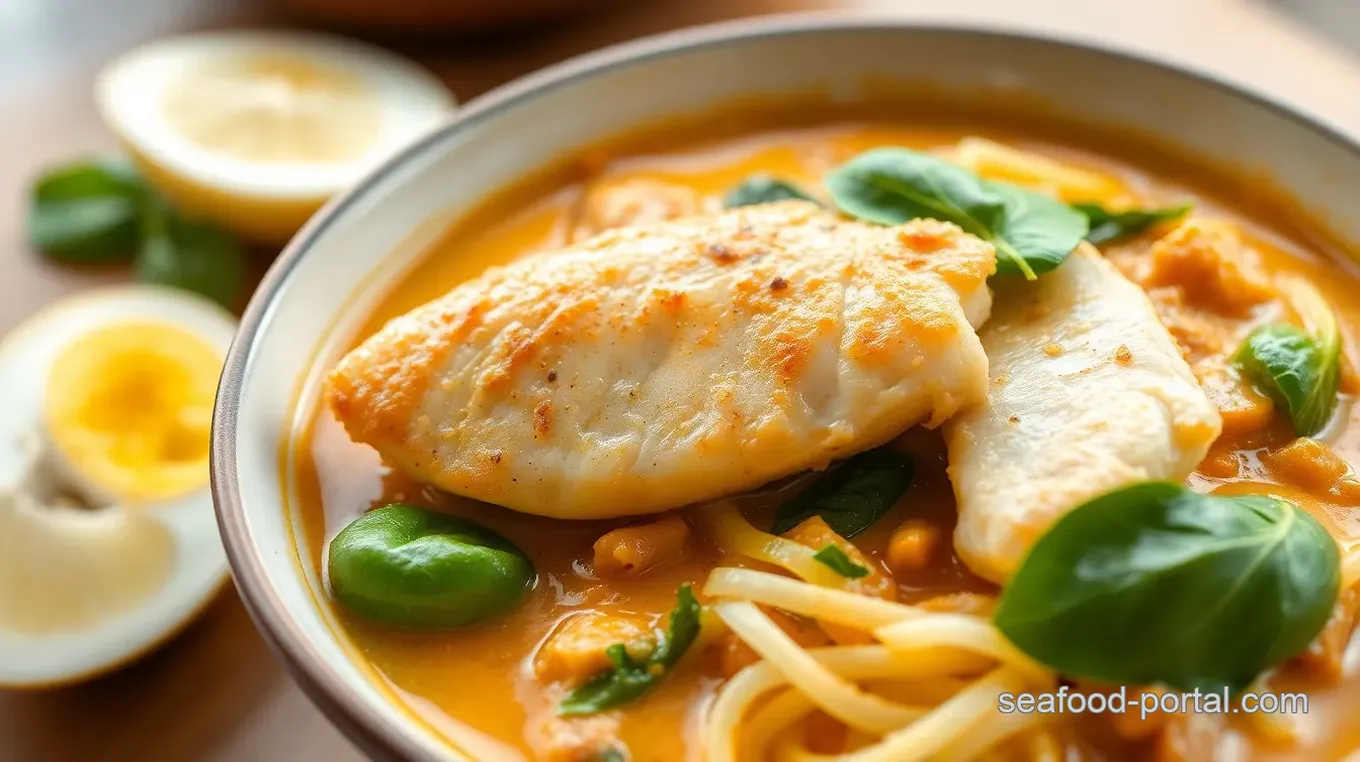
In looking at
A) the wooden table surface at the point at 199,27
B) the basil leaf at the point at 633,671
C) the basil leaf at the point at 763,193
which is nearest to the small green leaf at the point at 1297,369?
the basil leaf at the point at 763,193

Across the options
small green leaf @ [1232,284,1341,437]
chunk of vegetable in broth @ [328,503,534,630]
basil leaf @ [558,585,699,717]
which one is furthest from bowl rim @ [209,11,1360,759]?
small green leaf @ [1232,284,1341,437]

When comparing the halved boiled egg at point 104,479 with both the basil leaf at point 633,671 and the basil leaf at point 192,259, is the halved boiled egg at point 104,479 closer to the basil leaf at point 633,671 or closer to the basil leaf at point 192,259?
the basil leaf at point 192,259

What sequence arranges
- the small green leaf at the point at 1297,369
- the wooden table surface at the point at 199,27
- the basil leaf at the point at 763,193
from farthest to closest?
1. the basil leaf at the point at 763,193
2. the wooden table surface at the point at 199,27
3. the small green leaf at the point at 1297,369

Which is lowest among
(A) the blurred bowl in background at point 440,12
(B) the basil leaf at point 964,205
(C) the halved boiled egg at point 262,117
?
(C) the halved boiled egg at point 262,117

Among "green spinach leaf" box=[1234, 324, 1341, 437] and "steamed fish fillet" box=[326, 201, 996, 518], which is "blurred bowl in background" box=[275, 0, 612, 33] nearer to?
"steamed fish fillet" box=[326, 201, 996, 518]

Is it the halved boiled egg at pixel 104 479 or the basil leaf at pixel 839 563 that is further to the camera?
the halved boiled egg at pixel 104 479
